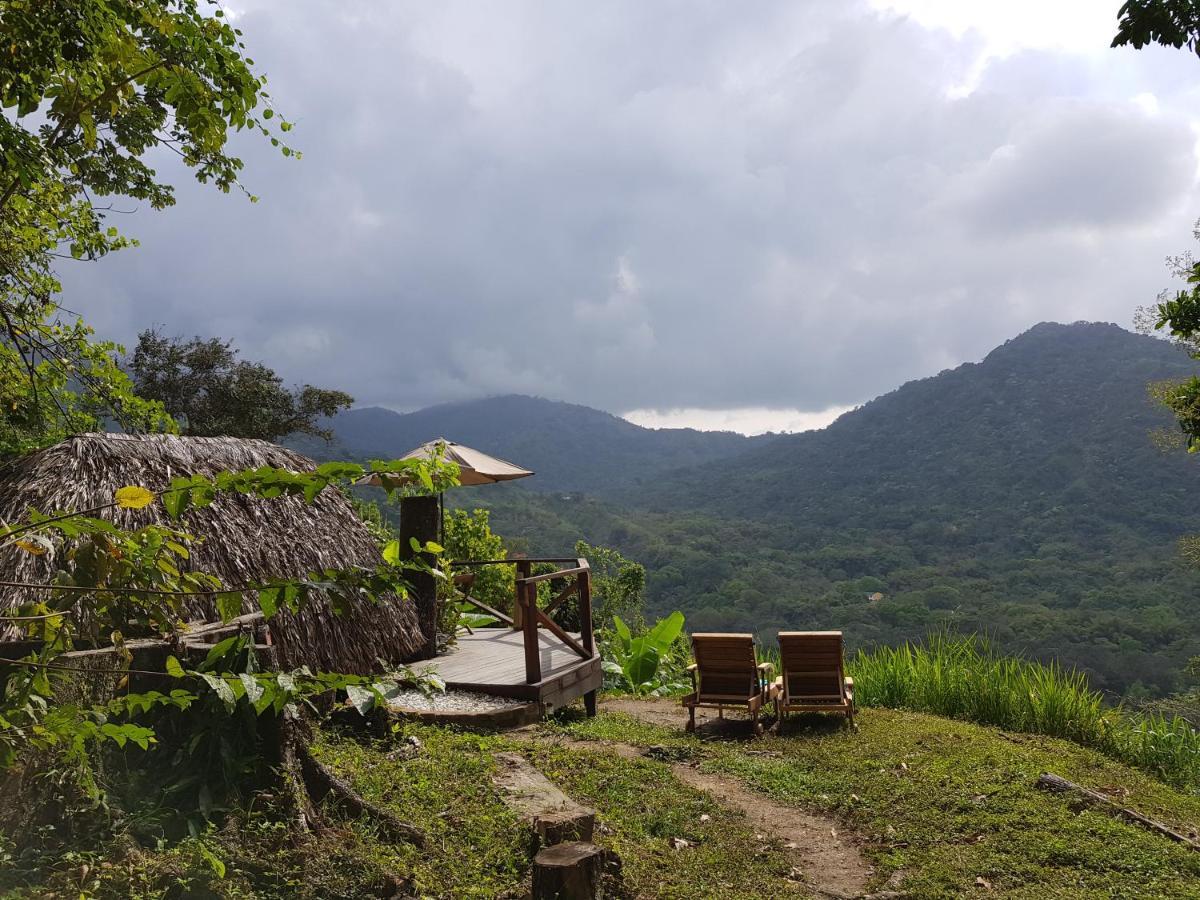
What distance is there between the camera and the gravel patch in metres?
6.62

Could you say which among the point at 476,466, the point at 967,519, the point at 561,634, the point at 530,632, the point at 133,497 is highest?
the point at 476,466

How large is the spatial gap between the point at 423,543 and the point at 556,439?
5809 inches

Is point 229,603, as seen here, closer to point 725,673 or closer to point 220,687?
point 220,687

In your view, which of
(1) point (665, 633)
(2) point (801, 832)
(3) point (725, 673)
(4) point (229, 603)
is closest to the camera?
(4) point (229, 603)

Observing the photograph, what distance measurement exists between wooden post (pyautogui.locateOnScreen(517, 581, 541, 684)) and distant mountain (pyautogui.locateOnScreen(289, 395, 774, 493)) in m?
101

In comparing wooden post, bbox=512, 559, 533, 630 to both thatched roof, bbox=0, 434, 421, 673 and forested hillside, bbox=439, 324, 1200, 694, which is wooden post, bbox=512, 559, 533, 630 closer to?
thatched roof, bbox=0, 434, 421, 673

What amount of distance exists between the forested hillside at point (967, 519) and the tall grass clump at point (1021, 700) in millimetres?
20814

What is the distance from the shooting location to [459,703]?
6852 millimetres

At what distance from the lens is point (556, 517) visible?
56.7m

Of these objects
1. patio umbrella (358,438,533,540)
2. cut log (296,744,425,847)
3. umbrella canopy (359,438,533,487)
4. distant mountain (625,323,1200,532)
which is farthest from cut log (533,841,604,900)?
distant mountain (625,323,1200,532)

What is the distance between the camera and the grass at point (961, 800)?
174 inches

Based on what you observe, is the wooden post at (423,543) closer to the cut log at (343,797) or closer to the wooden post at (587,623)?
the wooden post at (587,623)

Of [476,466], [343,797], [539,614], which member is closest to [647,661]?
[476,466]

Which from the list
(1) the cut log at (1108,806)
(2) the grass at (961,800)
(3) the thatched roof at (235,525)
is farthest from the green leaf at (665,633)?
(1) the cut log at (1108,806)
